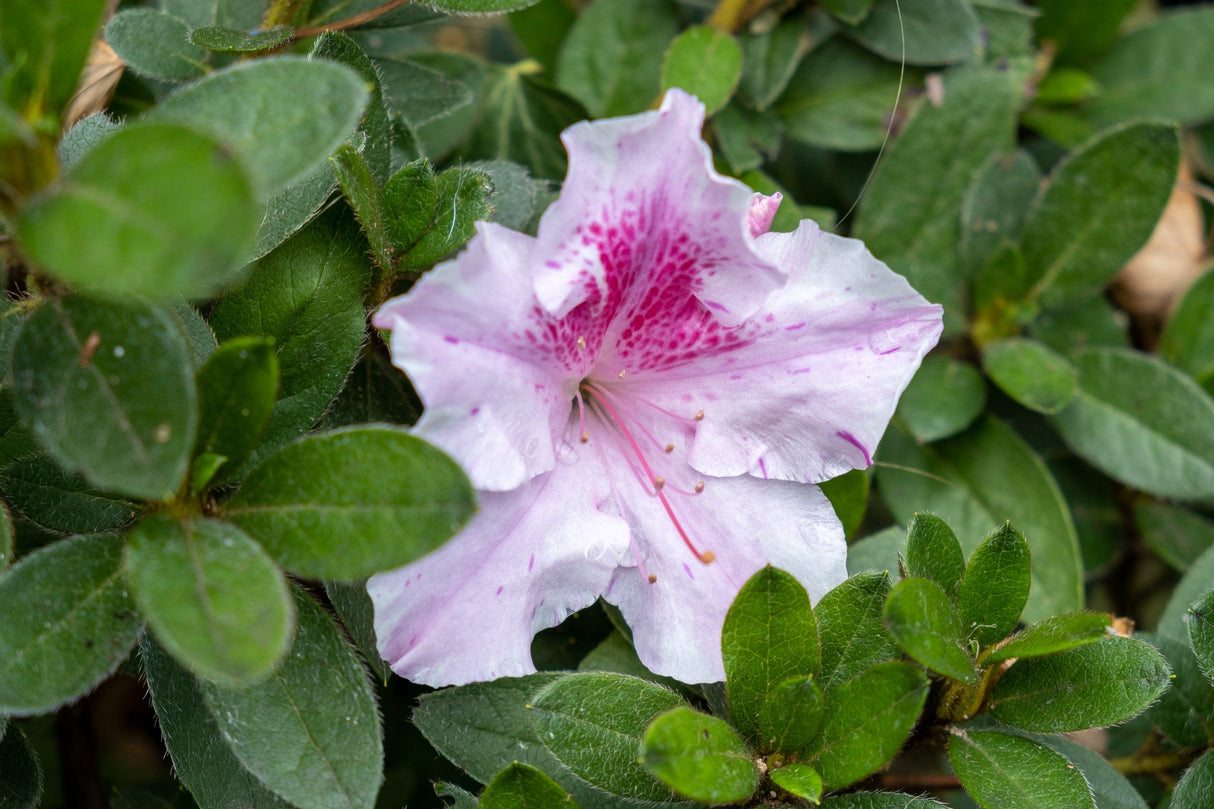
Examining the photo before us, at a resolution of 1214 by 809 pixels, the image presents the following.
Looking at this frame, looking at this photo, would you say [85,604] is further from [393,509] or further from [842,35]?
[842,35]

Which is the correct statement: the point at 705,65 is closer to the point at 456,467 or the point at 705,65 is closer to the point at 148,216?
the point at 456,467

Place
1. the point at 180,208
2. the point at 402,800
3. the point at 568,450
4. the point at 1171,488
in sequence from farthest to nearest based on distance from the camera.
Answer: the point at 1171,488
the point at 402,800
the point at 568,450
the point at 180,208

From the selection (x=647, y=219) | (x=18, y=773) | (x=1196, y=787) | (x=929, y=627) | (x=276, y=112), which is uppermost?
(x=276, y=112)

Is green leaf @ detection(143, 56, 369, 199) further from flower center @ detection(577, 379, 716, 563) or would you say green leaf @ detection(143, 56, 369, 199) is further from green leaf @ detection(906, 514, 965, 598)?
green leaf @ detection(906, 514, 965, 598)

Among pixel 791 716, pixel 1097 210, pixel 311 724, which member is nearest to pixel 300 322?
pixel 311 724

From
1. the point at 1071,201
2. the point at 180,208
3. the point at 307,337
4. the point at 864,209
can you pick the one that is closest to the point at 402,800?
the point at 307,337

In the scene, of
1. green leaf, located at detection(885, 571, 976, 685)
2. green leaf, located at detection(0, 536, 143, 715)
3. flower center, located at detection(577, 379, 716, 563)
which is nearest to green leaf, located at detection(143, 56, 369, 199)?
green leaf, located at detection(0, 536, 143, 715)
